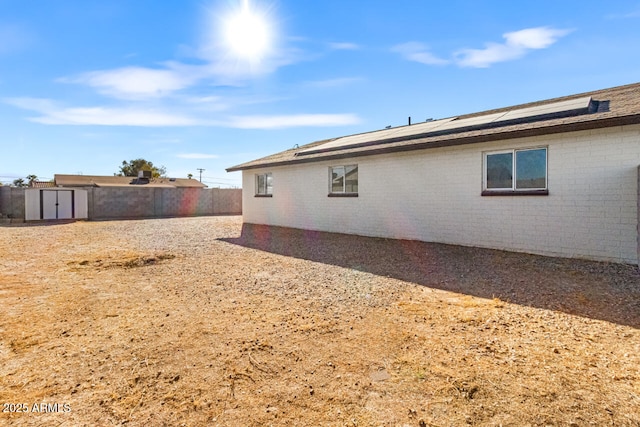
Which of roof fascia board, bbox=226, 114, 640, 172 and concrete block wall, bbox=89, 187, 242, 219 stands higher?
roof fascia board, bbox=226, 114, 640, 172

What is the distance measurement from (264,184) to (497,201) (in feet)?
32.5

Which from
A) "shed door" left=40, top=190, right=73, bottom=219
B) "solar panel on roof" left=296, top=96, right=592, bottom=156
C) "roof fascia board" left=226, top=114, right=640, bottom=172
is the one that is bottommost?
"shed door" left=40, top=190, right=73, bottom=219

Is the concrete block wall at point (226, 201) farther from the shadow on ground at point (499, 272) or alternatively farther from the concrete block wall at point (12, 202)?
the shadow on ground at point (499, 272)

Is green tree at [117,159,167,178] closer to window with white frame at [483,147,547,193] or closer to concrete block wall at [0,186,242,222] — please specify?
A: concrete block wall at [0,186,242,222]

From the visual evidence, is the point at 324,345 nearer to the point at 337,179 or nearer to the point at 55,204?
the point at 337,179

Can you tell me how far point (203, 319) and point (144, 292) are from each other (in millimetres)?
1765

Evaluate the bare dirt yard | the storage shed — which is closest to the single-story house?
the bare dirt yard

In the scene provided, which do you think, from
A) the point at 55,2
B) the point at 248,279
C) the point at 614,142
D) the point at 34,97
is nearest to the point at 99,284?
the point at 248,279

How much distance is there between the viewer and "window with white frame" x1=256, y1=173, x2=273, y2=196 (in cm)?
1441

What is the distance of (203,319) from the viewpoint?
389cm

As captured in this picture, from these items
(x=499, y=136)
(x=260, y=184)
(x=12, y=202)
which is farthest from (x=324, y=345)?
(x=12, y=202)

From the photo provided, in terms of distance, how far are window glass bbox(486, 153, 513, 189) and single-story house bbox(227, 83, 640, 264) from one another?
0.02 metres

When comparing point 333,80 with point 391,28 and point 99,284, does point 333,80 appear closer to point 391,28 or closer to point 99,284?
point 391,28

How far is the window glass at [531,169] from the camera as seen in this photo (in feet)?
23.2
